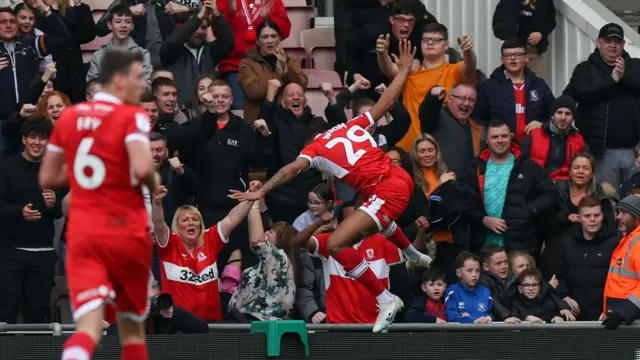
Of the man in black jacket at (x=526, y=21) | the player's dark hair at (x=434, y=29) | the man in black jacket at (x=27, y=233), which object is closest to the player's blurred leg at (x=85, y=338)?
the man in black jacket at (x=27, y=233)

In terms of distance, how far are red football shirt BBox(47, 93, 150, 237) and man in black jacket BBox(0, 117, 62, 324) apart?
13.8ft

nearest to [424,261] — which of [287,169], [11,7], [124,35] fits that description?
[287,169]

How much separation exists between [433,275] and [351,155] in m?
1.35

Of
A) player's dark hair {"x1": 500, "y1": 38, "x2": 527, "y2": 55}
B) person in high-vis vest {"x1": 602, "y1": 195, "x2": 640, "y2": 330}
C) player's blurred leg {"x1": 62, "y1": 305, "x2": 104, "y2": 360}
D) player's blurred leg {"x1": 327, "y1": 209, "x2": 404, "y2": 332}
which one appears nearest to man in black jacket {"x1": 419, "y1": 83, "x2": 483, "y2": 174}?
player's dark hair {"x1": 500, "y1": 38, "x2": 527, "y2": 55}

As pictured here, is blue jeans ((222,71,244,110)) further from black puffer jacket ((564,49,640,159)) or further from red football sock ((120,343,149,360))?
red football sock ((120,343,149,360))

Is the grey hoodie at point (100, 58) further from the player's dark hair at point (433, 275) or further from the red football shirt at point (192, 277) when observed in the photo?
the player's dark hair at point (433, 275)

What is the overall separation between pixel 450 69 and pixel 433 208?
1944mm

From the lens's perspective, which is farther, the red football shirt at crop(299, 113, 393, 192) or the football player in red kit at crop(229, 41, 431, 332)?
the red football shirt at crop(299, 113, 393, 192)

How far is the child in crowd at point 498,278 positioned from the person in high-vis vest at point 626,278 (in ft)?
3.74

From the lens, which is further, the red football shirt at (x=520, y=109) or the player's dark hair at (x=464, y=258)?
the red football shirt at (x=520, y=109)

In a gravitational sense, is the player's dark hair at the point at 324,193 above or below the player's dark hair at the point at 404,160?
below

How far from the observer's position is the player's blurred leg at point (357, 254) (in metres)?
11.5

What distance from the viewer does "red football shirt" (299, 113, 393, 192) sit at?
11641mm

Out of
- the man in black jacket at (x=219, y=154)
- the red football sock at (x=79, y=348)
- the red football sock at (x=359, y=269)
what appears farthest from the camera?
the man in black jacket at (x=219, y=154)
